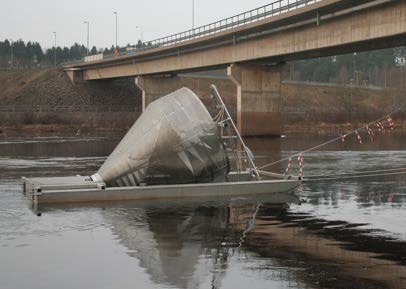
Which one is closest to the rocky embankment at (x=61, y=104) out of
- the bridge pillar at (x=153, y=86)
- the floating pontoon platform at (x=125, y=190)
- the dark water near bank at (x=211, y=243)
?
the bridge pillar at (x=153, y=86)

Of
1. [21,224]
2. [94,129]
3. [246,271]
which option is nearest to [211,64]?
[94,129]

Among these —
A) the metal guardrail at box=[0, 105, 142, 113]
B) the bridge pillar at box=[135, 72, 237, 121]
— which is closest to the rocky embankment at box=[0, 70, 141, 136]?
the metal guardrail at box=[0, 105, 142, 113]

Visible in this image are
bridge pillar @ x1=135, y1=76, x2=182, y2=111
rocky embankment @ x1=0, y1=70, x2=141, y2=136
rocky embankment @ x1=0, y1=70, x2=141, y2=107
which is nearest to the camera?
rocky embankment @ x1=0, y1=70, x2=141, y2=136

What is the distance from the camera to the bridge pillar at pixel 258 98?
239 ft

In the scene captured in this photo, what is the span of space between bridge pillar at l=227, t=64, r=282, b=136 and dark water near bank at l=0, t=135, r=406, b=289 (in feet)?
159

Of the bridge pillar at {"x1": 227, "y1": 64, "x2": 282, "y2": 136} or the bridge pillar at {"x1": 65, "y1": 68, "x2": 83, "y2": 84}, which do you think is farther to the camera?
the bridge pillar at {"x1": 65, "y1": 68, "x2": 83, "y2": 84}

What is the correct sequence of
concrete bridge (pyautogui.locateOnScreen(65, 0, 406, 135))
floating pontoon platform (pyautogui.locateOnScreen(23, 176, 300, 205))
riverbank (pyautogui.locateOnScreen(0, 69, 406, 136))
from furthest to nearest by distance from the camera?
1. riverbank (pyautogui.locateOnScreen(0, 69, 406, 136))
2. concrete bridge (pyautogui.locateOnScreen(65, 0, 406, 135))
3. floating pontoon platform (pyautogui.locateOnScreen(23, 176, 300, 205))

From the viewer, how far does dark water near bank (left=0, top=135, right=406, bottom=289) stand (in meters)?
11.7

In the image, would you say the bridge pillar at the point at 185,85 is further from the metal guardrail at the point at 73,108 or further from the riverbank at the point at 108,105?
the metal guardrail at the point at 73,108

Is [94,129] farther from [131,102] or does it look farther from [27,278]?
[27,278]

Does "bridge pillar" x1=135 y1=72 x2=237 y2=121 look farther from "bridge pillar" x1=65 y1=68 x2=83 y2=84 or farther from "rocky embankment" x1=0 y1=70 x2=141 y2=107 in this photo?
"bridge pillar" x1=65 y1=68 x2=83 y2=84

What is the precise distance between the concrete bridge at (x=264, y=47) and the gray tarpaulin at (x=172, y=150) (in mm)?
25803

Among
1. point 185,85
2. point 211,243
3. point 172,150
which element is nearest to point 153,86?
point 185,85

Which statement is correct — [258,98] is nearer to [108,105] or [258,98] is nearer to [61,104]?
[108,105]
